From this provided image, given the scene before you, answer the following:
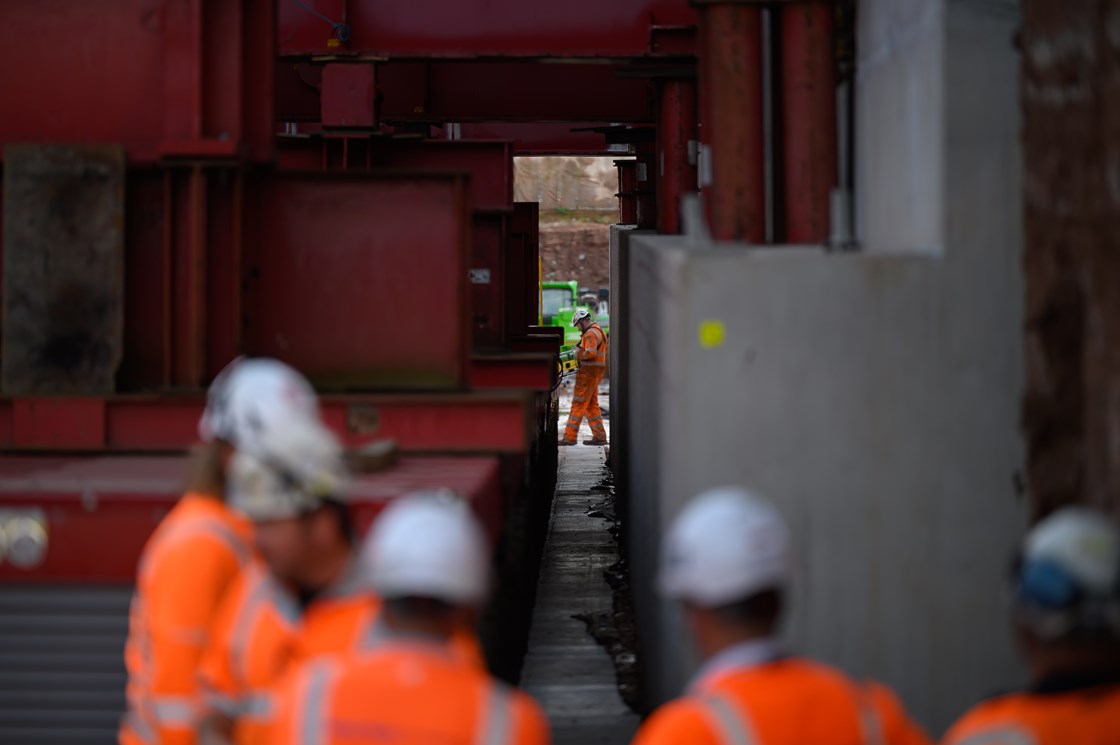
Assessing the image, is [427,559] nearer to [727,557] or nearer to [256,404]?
[727,557]


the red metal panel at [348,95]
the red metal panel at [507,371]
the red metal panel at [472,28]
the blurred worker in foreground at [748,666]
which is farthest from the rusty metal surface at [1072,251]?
the red metal panel at [348,95]

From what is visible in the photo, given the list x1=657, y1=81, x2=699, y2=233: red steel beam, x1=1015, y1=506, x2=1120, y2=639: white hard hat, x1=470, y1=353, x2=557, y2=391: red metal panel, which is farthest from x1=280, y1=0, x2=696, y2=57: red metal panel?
x1=1015, y1=506, x2=1120, y2=639: white hard hat

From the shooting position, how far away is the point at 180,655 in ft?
13.1

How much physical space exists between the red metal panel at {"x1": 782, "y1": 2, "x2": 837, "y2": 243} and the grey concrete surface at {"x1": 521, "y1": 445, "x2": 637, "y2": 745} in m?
2.87

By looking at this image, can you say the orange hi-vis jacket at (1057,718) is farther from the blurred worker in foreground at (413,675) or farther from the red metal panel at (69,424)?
the red metal panel at (69,424)

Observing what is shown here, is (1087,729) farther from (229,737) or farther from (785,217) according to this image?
(785,217)

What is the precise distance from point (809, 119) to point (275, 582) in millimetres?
5519

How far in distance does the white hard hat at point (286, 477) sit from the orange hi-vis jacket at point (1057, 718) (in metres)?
1.56

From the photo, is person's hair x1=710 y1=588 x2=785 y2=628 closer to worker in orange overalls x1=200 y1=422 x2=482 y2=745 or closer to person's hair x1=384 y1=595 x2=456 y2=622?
person's hair x1=384 y1=595 x2=456 y2=622

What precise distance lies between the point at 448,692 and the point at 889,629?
13.0 ft

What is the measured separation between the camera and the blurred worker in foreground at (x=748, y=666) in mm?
2949

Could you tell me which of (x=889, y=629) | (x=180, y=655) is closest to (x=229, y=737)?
(x=180, y=655)

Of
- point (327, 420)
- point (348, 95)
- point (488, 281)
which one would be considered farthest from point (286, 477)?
point (488, 281)

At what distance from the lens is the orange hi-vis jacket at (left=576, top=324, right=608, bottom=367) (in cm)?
2291
